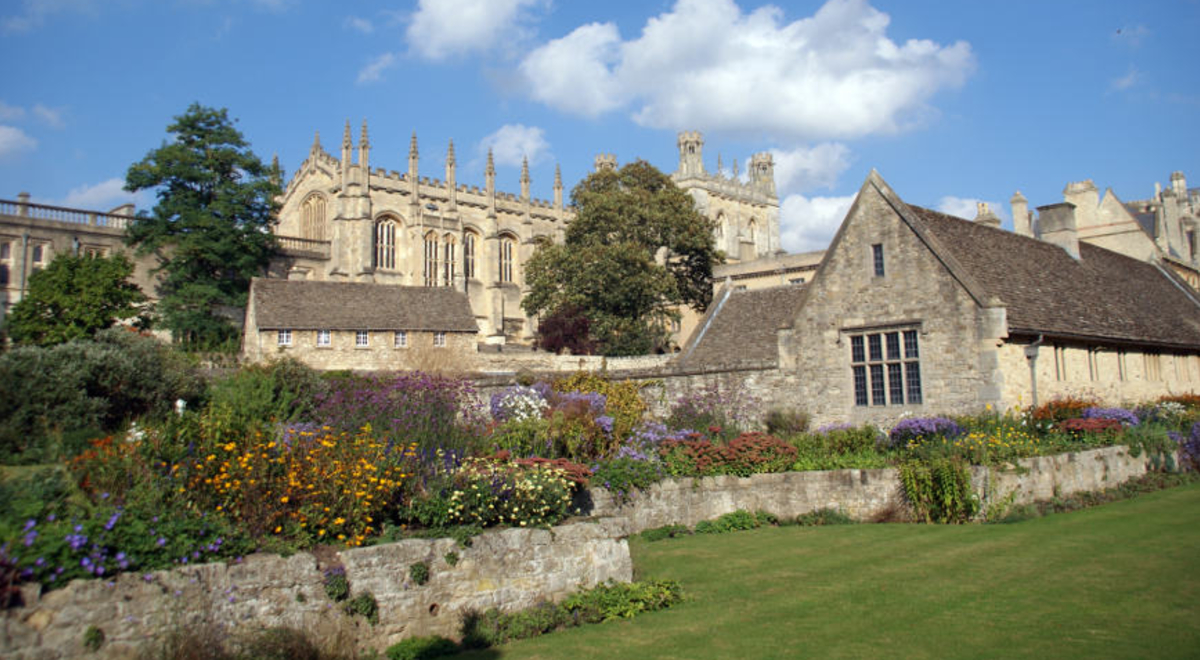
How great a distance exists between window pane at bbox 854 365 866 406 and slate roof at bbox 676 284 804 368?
9.11ft

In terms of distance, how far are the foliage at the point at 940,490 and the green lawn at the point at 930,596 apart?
2.89 ft

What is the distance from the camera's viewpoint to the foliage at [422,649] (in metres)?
8.31

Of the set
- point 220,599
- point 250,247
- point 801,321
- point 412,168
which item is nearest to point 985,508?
point 801,321

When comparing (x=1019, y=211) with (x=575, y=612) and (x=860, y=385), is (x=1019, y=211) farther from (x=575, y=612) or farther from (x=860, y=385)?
(x=575, y=612)

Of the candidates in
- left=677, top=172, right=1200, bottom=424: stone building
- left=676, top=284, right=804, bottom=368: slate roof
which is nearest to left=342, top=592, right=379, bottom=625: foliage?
left=677, top=172, right=1200, bottom=424: stone building

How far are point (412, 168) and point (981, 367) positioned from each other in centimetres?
5514

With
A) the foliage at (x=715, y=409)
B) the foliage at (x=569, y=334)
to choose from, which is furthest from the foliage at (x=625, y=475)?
the foliage at (x=569, y=334)

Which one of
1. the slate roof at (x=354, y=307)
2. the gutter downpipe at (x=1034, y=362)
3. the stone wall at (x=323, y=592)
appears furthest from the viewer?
the slate roof at (x=354, y=307)

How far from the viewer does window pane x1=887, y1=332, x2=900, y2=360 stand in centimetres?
2086

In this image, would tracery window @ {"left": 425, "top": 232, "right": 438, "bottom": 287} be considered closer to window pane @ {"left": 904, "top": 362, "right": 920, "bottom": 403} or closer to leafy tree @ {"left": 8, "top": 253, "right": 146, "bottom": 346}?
leafy tree @ {"left": 8, "top": 253, "right": 146, "bottom": 346}

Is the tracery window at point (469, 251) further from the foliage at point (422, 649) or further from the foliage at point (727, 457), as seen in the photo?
the foliage at point (422, 649)

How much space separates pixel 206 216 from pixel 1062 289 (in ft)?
129

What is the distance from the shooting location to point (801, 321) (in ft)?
74.2

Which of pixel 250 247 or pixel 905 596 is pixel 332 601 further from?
pixel 250 247
